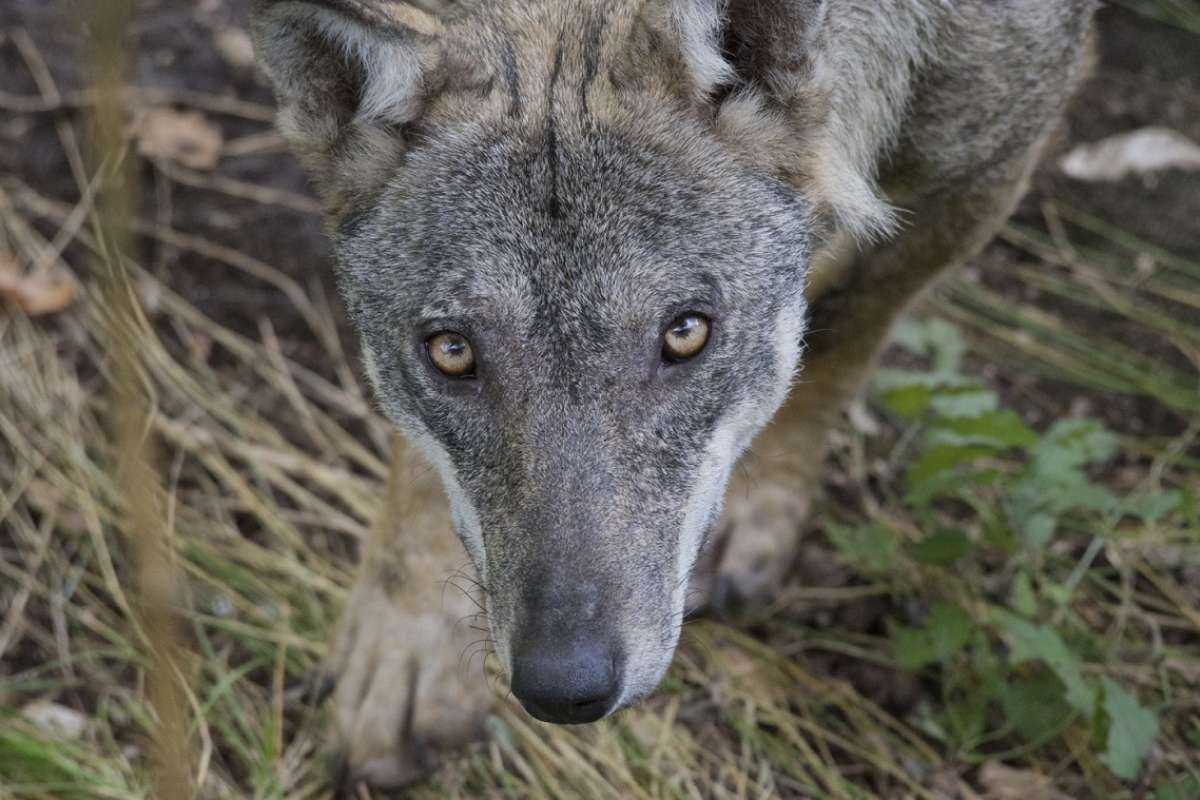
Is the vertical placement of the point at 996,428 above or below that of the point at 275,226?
above

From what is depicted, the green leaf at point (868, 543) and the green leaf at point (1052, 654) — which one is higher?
the green leaf at point (1052, 654)

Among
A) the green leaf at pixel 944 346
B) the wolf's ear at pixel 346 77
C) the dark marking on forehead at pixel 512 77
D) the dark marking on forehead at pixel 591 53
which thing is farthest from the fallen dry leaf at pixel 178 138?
the green leaf at pixel 944 346

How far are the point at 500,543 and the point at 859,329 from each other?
2.07m

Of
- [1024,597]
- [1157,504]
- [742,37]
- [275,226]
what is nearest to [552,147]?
[742,37]

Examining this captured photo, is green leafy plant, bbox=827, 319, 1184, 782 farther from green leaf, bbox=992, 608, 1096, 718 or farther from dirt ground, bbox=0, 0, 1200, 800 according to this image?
dirt ground, bbox=0, 0, 1200, 800

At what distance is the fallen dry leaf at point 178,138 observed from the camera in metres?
5.79

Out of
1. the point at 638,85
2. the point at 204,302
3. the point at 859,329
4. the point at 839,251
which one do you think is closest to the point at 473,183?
the point at 638,85

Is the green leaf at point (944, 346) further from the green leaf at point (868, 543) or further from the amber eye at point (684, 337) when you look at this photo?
the amber eye at point (684, 337)

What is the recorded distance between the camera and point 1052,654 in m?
3.83

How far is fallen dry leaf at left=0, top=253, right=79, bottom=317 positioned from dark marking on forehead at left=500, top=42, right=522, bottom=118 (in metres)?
2.80

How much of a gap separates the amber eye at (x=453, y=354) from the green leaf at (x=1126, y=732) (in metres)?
2.07

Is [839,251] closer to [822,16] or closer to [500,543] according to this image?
[822,16]

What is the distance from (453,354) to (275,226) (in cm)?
287

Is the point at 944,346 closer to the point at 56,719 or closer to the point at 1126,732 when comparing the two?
the point at 1126,732
